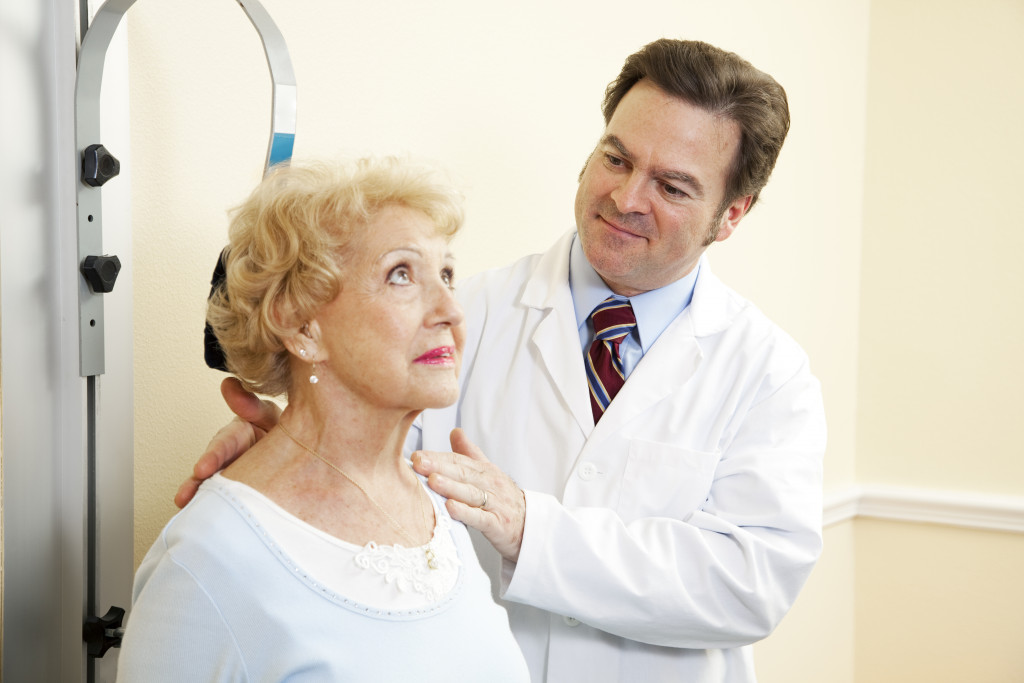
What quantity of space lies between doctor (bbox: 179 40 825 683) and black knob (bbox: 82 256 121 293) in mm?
486

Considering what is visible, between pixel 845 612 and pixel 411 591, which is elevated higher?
pixel 411 591

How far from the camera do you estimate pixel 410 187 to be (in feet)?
3.32

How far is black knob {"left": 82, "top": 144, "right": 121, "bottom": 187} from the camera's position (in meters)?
1.08

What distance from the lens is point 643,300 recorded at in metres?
1.56

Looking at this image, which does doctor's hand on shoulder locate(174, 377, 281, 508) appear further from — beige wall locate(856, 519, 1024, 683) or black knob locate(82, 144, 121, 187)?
beige wall locate(856, 519, 1024, 683)

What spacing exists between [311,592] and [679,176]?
0.91 meters

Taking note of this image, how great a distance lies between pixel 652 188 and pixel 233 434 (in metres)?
0.79

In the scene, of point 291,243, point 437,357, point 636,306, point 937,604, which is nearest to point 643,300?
point 636,306

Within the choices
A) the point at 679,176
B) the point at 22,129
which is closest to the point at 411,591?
the point at 22,129

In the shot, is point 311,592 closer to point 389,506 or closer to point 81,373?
point 389,506

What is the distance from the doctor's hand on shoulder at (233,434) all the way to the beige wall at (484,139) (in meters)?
0.27

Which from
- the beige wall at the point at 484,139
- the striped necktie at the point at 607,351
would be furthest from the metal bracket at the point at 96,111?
the striped necktie at the point at 607,351

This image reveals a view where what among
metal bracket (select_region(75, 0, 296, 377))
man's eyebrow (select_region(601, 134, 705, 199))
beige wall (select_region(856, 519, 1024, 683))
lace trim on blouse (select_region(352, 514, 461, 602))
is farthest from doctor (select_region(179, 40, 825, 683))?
beige wall (select_region(856, 519, 1024, 683))

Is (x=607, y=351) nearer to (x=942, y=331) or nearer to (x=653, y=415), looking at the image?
(x=653, y=415)
